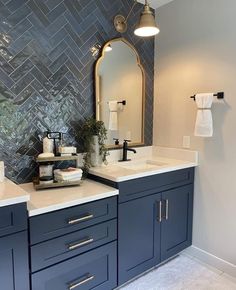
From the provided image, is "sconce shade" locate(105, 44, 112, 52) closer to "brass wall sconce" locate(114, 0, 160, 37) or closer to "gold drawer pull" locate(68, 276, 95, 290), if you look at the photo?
"brass wall sconce" locate(114, 0, 160, 37)

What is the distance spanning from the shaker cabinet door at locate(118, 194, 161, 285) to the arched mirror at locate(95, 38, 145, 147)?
0.74m

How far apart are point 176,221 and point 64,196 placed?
1.19 m

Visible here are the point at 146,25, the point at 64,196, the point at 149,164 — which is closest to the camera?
the point at 64,196

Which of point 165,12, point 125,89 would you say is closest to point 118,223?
point 125,89

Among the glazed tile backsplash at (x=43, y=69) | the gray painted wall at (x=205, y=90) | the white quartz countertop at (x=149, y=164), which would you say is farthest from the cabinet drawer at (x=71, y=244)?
the gray painted wall at (x=205, y=90)

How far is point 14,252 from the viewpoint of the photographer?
1.32 m

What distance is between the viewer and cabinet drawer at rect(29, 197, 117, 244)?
4.59 feet

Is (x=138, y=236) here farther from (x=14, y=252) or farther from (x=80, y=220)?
(x=14, y=252)

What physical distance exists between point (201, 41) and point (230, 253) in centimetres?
194

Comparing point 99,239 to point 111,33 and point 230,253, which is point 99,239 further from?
point 111,33

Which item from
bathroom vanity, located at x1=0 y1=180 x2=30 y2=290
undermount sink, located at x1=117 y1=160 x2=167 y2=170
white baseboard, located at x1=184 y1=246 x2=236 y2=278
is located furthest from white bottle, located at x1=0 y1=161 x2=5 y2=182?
→ white baseboard, located at x1=184 y1=246 x2=236 y2=278

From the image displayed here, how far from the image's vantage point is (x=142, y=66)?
8.46 ft

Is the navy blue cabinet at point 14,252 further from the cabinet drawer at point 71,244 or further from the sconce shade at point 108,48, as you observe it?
the sconce shade at point 108,48

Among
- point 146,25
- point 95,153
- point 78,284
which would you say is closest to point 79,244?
point 78,284
